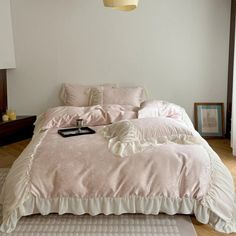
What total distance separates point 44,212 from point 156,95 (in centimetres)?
254

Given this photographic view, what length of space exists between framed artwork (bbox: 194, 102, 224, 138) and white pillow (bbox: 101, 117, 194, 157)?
1767 millimetres

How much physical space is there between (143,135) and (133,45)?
2.04 metres

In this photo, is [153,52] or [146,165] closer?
[146,165]

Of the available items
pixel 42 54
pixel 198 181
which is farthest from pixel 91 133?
pixel 42 54

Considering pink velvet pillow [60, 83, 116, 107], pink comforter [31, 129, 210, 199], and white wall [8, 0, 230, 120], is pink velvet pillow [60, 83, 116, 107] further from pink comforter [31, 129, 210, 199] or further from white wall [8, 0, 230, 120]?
pink comforter [31, 129, 210, 199]

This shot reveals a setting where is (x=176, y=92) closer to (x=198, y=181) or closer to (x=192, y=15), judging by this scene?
(x=192, y=15)

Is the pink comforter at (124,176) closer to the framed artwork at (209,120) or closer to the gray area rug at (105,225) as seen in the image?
the gray area rug at (105,225)

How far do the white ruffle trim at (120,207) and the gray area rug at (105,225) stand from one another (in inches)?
3.6

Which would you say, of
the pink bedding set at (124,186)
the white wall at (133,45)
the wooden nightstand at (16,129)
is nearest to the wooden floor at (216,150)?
the wooden nightstand at (16,129)

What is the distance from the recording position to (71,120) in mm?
3227

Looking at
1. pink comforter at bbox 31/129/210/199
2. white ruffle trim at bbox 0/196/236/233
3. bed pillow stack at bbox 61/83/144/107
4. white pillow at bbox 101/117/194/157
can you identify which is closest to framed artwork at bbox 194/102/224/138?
bed pillow stack at bbox 61/83/144/107

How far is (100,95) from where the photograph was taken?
393cm

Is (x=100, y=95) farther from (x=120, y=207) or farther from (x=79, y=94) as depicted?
(x=120, y=207)

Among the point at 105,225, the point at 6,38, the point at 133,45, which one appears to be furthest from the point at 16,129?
the point at 105,225
